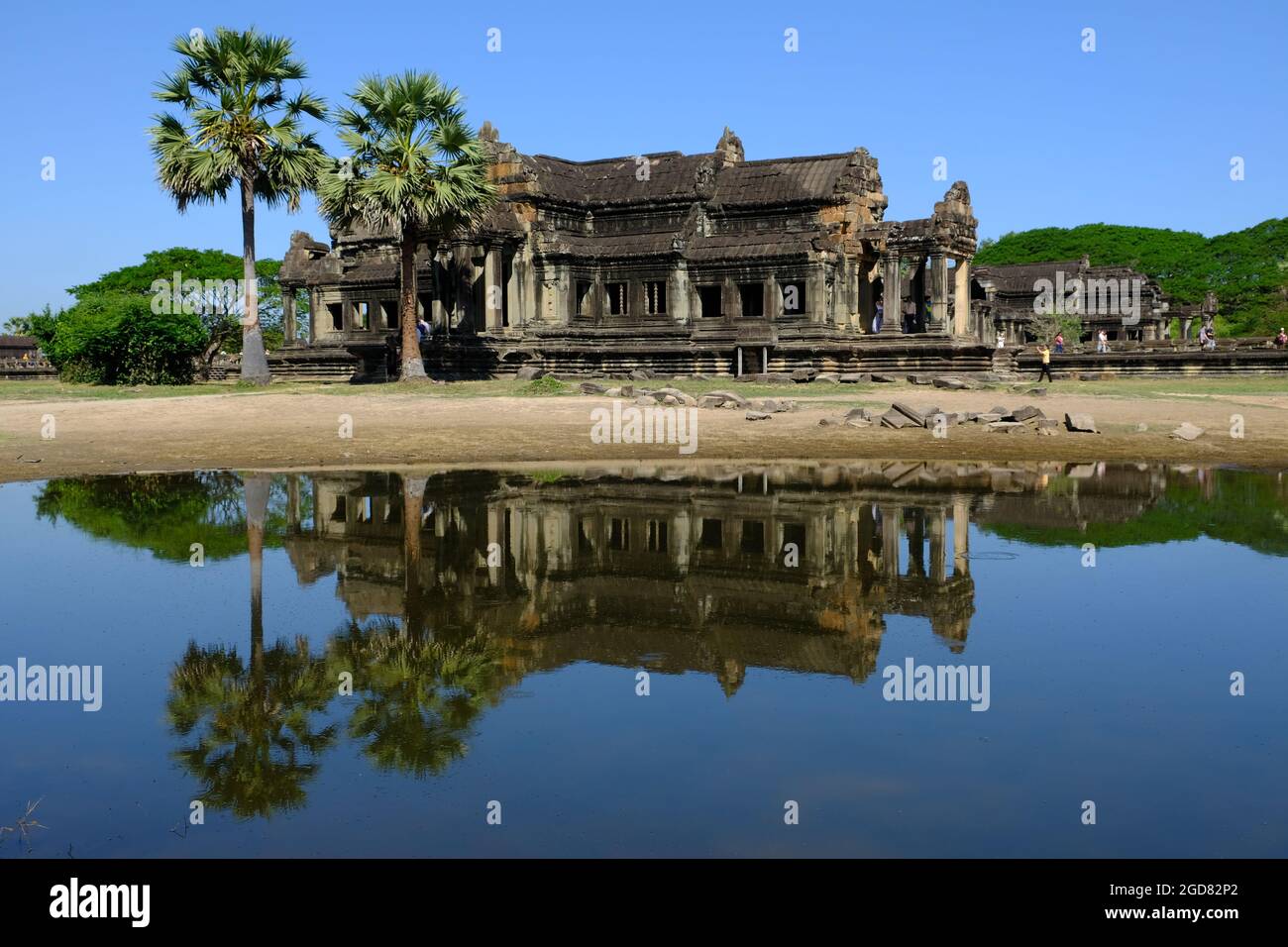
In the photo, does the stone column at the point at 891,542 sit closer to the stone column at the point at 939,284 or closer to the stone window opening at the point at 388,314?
the stone column at the point at 939,284

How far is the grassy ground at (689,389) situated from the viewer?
3297 cm

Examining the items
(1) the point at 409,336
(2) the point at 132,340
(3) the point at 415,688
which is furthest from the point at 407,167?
(3) the point at 415,688

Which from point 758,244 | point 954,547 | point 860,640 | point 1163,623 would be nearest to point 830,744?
point 860,640

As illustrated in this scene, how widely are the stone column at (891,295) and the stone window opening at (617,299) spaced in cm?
879

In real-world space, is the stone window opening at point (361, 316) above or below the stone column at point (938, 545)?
above

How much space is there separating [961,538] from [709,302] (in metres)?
30.9

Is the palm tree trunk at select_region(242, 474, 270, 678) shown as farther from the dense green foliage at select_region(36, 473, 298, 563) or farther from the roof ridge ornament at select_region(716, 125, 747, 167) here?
the roof ridge ornament at select_region(716, 125, 747, 167)

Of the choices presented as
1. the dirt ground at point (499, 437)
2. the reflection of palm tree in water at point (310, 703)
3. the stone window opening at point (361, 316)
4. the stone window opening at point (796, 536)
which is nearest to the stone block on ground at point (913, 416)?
the dirt ground at point (499, 437)

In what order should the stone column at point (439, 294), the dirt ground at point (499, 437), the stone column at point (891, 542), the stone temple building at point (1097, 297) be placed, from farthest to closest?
the stone temple building at point (1097, 297) → the stone column at point (439, 294) → the dirt ground at point (499, 437) → the stone column at point (891, 542)

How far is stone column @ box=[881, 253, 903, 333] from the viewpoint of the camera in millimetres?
41797

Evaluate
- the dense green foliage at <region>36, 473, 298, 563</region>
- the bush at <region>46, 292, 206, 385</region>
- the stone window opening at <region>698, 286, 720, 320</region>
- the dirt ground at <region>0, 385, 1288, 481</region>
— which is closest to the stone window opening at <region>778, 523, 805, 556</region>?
the dense green foliage at <region>36, 473, 298, 563</region>

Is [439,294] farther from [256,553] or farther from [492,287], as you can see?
[256,553]

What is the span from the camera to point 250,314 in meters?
39.8
